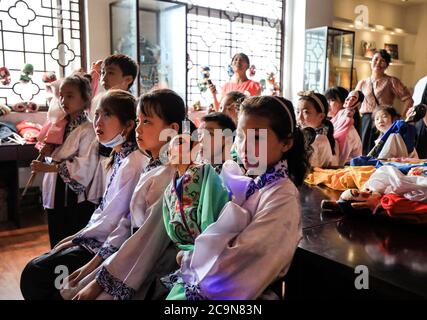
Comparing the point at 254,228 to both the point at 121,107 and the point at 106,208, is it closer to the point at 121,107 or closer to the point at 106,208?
the point at 106,208

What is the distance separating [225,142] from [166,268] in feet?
1.49

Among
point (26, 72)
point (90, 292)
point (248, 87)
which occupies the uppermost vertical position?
point (26, 72)

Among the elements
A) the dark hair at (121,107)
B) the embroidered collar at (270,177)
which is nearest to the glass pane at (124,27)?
the dark hair at (121,107)

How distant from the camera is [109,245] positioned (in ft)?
4.16

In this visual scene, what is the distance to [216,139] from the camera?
4.33 feet

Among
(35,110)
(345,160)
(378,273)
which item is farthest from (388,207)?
(35,110)

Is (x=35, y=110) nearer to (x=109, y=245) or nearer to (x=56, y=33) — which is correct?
(x=56, y=33)

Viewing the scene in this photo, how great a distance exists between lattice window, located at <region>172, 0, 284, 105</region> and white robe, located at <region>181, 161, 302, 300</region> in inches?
144

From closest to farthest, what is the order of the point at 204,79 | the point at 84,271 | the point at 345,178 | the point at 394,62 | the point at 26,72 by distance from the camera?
1. the point at 84,271
2. the point at 345,178
3. the point at 26,72
4. the point at 204,79
5. the point at 394,62

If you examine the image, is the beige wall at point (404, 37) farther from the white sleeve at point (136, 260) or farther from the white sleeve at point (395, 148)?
the white sleeve at point (136, 260)

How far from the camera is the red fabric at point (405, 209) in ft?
3.87

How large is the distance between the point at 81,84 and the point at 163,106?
736mm

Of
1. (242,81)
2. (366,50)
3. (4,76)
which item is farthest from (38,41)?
(366,50)

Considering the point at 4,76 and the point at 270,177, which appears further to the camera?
the point at 4,76
